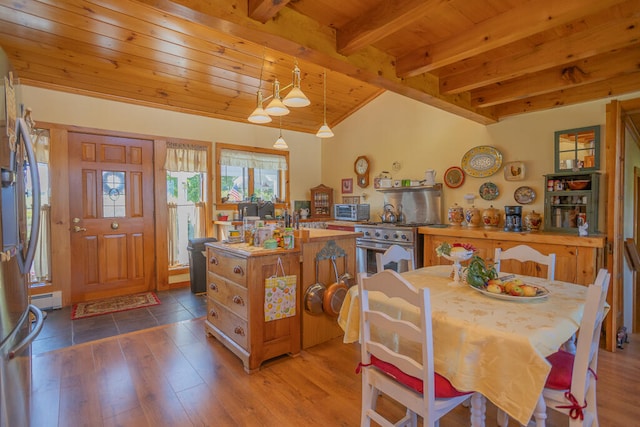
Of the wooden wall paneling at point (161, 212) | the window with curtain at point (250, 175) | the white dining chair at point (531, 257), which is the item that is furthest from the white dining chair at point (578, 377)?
the wooden wall paneling at point (161, 212)

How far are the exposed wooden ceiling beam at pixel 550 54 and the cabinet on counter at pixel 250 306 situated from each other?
2051 mm

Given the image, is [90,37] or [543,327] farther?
[90,37]

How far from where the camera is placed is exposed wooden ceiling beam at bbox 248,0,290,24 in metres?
1.65

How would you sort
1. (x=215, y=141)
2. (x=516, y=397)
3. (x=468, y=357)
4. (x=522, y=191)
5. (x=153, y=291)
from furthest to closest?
(x=215, y=141), (x=153, y=291), (x=522, y=191), (x=468, y=357), (x=516, y=397)

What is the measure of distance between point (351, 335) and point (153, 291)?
3.64 m

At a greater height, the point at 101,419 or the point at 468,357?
the point at 468,357

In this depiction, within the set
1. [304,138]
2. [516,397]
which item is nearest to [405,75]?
[516,397]

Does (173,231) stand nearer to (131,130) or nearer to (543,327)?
(131,130)

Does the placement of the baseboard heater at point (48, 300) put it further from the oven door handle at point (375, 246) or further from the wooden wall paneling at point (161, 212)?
the oven door handle at point (375, 246)

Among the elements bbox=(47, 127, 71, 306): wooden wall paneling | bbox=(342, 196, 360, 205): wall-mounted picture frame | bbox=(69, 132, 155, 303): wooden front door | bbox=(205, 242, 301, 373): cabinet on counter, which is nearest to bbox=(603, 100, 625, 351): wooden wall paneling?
bbox=(205, 242, 301, 373): cabinet on counter

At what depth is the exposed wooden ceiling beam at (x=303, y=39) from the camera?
1.68 meters

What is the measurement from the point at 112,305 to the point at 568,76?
5.19 m

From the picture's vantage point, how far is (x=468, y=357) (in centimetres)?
131

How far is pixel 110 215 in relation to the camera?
4.21m
